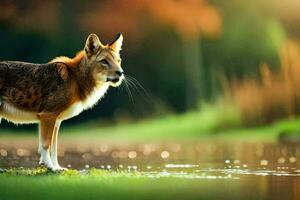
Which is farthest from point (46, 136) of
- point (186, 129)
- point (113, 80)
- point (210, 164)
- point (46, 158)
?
point (186, 129)

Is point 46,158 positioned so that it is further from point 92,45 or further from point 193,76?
point 193,76

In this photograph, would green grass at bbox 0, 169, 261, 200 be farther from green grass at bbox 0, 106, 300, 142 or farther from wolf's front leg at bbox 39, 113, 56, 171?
green grass at bbox 0, 106, 300, 142

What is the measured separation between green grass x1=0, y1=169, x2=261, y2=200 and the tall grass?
15.1 m

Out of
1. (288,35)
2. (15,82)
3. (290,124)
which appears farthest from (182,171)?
(288,35)

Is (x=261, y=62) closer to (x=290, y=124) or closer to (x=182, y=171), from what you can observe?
(x=290, y=124)

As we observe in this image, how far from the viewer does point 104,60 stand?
494 inches

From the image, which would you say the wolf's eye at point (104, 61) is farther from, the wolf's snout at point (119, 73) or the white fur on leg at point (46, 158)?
the white fur on leg at point (46, 158)

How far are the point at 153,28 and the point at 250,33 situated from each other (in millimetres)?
3515

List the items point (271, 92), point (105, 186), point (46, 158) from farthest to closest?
point (271, 92)
point (46, 158)
point (105, 186)

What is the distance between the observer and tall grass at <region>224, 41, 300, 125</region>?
90.2 feet

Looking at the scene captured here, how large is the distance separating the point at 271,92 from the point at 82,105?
1596cm

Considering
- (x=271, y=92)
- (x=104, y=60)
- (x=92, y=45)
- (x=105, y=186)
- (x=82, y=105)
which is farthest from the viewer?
(x=271, y=92)

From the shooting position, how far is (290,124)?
2694 cm

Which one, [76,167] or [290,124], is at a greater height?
[290,124]
